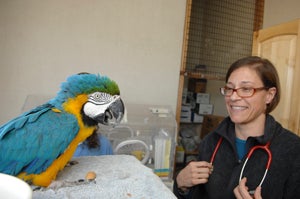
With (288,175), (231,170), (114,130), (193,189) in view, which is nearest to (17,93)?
(114,130)

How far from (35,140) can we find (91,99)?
0.17 m

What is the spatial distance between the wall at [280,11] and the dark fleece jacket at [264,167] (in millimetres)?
1593

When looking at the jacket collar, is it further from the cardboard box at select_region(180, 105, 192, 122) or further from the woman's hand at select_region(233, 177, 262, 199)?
the cardboard box at select_region(180, 105, 192, 122)

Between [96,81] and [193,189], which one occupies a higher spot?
[96,81]

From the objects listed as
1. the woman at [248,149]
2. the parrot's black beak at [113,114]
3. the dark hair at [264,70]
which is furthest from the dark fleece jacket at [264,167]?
the parrot's black beak at [113,114]

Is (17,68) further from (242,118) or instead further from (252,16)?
(252,16)

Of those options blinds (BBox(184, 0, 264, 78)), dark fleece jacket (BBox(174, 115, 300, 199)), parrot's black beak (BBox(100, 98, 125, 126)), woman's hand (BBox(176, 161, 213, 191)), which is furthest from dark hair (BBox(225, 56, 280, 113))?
blinds (BBox(184, 0, 264, 78))

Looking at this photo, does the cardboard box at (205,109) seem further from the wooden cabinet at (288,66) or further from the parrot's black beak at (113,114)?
the parrot's black beak at (113,114)

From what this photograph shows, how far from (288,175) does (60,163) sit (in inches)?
27.4

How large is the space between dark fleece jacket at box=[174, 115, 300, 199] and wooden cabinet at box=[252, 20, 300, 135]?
758 millimetres

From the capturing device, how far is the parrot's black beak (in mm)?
633

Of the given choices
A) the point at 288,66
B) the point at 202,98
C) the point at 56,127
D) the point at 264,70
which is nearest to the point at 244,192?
the point at 264,70

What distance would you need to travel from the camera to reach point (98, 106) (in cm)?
61

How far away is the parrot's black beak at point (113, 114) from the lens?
2.08 ft
